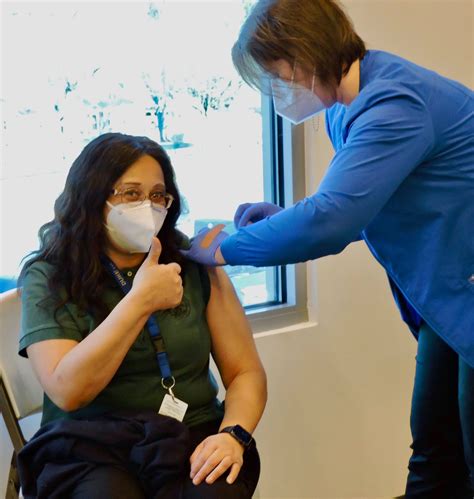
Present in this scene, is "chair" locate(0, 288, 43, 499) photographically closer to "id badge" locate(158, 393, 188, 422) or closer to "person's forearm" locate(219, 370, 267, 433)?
"id badge" locate(158, 393, 188, 422)

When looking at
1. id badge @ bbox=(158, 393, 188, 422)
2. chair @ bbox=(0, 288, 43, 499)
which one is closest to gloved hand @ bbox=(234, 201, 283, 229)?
id badge @ bbox=(158, 393, 188, 422)

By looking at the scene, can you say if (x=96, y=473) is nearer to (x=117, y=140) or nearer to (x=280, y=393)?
(x=117, y=140)

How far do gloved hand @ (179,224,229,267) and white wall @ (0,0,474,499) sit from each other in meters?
→ 0.70

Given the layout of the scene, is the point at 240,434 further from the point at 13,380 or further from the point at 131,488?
the point at 13,380

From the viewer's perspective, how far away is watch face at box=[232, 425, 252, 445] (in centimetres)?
155

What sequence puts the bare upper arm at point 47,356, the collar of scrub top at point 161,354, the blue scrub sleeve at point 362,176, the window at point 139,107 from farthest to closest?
the window at point 139,107 < the collar of scrub top at point 161,354 < the bare upper arm at point 47,356 < the blue scrub sleeve at point 362,176

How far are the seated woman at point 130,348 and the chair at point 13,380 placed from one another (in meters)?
0.12

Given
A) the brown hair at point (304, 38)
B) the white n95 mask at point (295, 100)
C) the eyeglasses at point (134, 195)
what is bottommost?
the eyeglasses at point (134, 195)

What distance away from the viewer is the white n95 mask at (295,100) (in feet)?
5.11

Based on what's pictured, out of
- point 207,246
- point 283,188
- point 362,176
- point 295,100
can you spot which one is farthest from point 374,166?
point 283,188

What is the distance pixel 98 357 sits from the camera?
145 cm

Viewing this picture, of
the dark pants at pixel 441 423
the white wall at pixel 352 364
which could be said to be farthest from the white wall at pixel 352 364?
the dark pants at pixel 441 423

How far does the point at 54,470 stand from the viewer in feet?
4.76

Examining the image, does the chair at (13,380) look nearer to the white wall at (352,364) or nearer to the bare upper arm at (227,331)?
the bare upper arm at (227,331)
